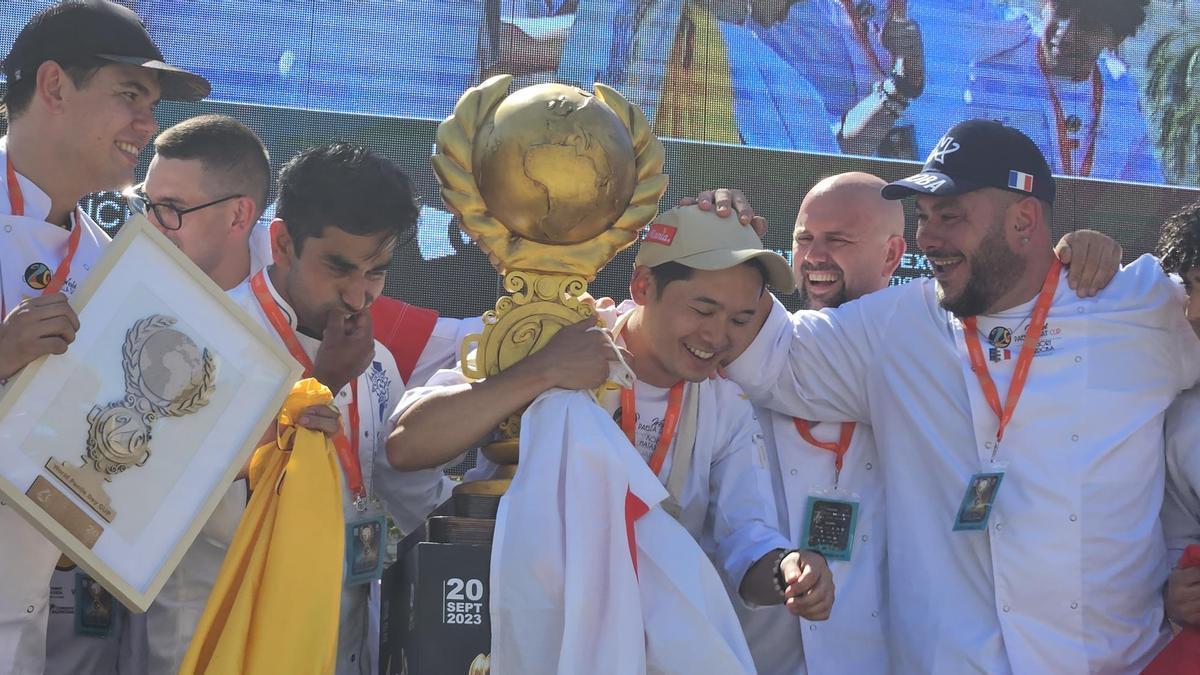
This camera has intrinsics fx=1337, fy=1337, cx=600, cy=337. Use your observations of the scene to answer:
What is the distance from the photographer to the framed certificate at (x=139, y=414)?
2.09 metres

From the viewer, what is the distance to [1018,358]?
304cm

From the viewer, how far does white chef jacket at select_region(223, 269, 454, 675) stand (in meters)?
2.55

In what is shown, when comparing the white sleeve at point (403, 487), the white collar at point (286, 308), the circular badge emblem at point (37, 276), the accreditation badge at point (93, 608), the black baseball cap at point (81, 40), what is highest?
the black baseball cap at point (81, 40)

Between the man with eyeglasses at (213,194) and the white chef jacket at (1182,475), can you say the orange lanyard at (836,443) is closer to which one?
the white chef jacket at (1182,475)

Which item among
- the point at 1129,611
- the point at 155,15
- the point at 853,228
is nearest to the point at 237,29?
the point at 155,15

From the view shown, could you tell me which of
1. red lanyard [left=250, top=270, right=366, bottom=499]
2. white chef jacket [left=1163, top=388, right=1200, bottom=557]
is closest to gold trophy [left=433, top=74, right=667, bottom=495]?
red lanyard [left=250, top=270, right=366, bottom=499]

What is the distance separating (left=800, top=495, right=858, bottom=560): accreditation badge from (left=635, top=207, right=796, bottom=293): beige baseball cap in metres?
0.53

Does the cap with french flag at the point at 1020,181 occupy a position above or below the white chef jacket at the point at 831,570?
above

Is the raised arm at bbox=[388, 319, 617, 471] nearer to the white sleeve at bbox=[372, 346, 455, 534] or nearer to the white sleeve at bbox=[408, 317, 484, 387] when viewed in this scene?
the white sleeve at bbox=[372, 346, 455, 534]

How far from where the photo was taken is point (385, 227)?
2.69m

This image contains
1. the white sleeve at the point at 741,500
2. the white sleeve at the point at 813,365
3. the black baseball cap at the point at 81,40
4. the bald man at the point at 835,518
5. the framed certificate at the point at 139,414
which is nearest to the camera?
the framed certificate at the point at 139,414

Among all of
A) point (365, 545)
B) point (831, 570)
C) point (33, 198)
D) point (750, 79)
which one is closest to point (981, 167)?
point (831, 570)

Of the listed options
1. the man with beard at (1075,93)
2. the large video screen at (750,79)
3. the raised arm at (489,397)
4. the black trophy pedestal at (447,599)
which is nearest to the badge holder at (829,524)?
the raised arm at (489,397)

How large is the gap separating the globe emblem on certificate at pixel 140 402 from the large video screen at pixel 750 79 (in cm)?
294
